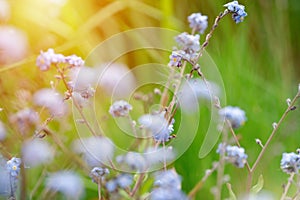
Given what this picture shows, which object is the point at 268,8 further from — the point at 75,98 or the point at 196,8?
the point at 75,98

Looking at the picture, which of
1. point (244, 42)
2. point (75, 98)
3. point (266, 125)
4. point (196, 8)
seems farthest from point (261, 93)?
point (75, 98)

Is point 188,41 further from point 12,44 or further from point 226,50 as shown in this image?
point 226,50

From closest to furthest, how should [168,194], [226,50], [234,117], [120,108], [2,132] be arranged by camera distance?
[168,194] → [234,117] → [120,108] → [2,132] → [226,50]

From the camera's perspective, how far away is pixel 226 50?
9.07 feet

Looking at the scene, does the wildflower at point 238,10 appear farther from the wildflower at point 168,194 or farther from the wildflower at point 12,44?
the wildflower at point 12,44

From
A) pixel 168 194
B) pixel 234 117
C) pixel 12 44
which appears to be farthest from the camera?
pixel 12 44

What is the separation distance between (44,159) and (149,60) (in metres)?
1.71

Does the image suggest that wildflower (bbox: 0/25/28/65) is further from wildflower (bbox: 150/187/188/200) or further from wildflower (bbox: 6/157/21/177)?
wildflower (bbox: 150/187/188/200)

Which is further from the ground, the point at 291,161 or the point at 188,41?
the point at 188,41

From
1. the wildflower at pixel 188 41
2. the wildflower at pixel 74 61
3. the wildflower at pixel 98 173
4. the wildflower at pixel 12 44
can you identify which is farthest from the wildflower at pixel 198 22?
the wildflower at pixel 12 44

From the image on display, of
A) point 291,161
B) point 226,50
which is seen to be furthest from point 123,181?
point 226,50

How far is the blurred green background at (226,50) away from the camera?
82.4 inches

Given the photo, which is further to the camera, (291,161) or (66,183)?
(66,183)

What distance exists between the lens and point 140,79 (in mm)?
2695
